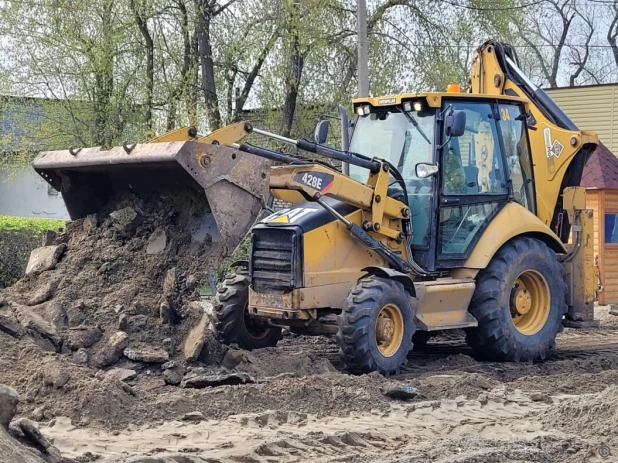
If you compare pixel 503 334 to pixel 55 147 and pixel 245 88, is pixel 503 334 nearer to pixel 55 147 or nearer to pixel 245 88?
pixel 245 88

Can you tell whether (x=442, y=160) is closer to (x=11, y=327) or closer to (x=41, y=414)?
(x=11, y=327)

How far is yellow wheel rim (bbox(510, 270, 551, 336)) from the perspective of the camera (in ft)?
32.1

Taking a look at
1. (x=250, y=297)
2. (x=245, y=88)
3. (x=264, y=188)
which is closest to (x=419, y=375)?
(x=250, y=297)

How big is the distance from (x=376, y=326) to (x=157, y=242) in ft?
7.42

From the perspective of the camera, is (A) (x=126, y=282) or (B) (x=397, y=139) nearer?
(A) (x=126, y=282)

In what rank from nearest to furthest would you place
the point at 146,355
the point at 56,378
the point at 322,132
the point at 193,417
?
the point at 193,417
the point at 56,378
the point at 146,355
the point at 322,132

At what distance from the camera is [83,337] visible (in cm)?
823

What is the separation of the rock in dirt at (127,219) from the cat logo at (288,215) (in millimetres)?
1299

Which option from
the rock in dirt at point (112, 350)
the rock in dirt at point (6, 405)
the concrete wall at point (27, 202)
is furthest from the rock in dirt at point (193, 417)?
the concrete wall at point (27, 202)

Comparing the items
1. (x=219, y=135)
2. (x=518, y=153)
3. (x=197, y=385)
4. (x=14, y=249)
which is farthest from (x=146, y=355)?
(x=14, y=249)

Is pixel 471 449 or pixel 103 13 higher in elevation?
pixel 103 13

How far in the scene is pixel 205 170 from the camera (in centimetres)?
782

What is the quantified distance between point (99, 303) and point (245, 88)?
434 inches

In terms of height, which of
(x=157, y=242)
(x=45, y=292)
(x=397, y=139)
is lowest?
(x=45, y=292)
